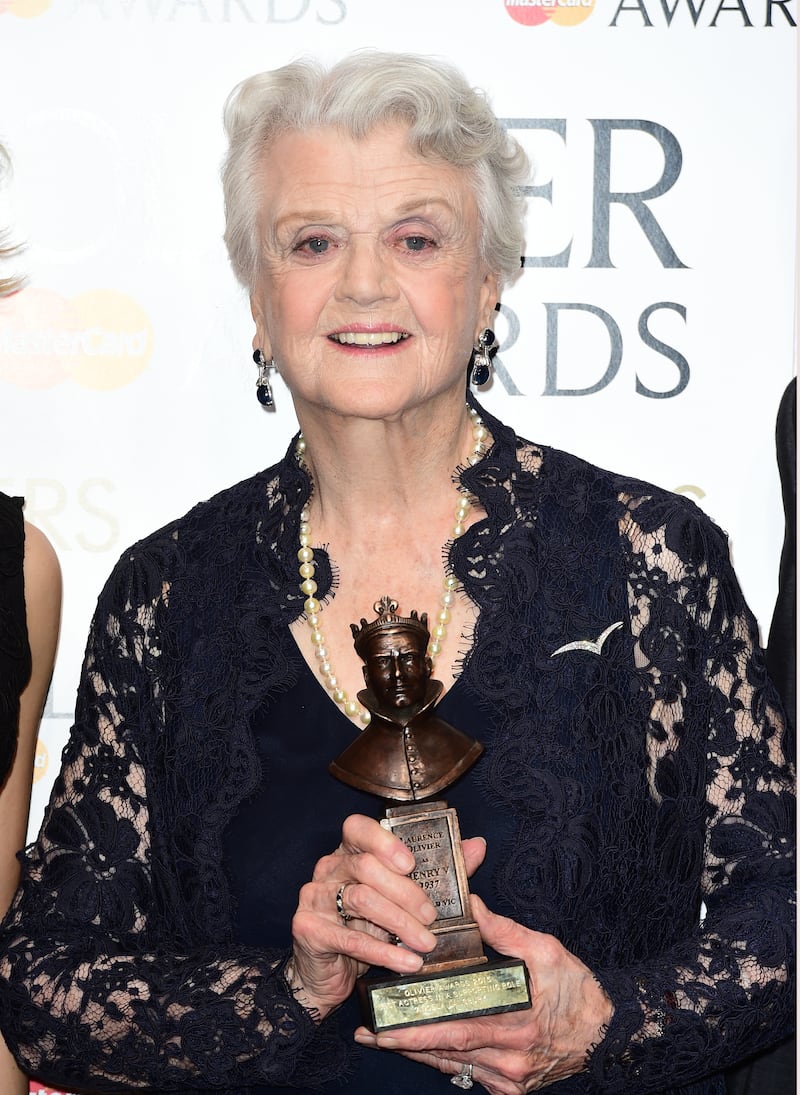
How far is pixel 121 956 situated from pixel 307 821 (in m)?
0.30

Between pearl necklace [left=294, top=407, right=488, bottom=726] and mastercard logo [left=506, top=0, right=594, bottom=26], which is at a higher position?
mastercard logo [left=506, top=0, right=594, bottom=26]

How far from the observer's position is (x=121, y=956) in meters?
1.84

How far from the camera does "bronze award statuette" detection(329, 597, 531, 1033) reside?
1.56 metres

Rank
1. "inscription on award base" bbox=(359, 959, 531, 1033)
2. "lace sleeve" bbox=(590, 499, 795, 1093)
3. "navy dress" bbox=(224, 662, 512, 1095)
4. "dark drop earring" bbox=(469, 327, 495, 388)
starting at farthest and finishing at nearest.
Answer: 1. "dark drop earring" bbox=(469, 327, 495, 388)
2. "navy dress" bbox=(224, 662, 512, 1095)
3. "lace sleeve" bbox=(590, 499, 795, 1093)
4. "inscription on award base" bbox=(359, 959, 531, 1033)

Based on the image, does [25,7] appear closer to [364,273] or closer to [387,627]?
[364,273]

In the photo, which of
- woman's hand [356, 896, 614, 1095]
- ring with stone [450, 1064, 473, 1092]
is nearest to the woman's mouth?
woman's hand [356, 896, 614, 1095]

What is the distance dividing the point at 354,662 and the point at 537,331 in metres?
0.78

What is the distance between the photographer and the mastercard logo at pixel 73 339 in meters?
2.42

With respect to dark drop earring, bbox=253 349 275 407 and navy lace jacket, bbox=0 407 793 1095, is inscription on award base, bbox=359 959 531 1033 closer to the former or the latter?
navy lace jacket, bbox=0 407 793 1095

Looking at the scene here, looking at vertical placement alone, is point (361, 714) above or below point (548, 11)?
below

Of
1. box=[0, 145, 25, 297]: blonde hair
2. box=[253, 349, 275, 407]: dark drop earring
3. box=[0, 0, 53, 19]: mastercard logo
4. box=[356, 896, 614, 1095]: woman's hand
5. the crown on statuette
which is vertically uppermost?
box=[0, 0, 53, 19]: mastercard logo

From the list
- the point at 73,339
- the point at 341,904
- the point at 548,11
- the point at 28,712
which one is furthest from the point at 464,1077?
the point at 548,11

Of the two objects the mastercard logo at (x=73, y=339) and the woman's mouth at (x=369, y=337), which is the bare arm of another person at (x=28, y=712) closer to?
the mastercard logo at (x=73, y=339)

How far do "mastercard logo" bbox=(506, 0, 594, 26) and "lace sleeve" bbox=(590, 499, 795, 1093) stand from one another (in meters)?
0.94
